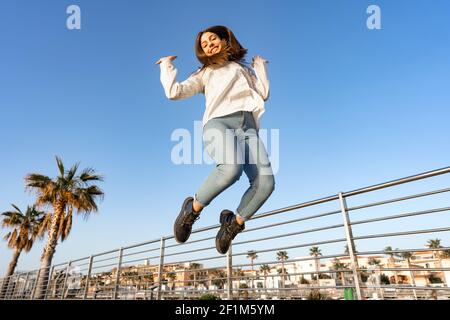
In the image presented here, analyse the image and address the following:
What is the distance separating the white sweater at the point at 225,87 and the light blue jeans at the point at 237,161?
0.23ft

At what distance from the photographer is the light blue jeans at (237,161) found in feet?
4.71

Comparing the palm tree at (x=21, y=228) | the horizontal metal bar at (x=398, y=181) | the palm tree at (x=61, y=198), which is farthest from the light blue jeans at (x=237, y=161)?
the palm tree at (x=21, y=228)

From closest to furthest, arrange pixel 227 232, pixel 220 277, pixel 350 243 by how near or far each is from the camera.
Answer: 1. pixel 227 232
2. pixel 350 243
3. pixel 220 277

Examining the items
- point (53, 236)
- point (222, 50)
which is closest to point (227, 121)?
point (222, 50)

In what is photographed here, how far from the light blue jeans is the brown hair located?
1.56 feet

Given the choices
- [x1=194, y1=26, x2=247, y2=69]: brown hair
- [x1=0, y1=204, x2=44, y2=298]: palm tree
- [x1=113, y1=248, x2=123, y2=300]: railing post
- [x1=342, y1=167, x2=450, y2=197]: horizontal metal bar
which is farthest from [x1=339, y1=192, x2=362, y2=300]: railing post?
[x1=0, y1=204, x2=44, y2=298]: palm tree

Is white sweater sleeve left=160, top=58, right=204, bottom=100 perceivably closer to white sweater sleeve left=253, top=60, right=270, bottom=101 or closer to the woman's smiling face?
the woman's smiling face

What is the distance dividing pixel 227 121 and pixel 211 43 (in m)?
0.58

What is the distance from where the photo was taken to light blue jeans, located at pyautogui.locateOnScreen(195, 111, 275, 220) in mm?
1437

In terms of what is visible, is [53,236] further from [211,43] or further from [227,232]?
[211,43]

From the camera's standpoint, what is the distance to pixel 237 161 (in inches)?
55.7

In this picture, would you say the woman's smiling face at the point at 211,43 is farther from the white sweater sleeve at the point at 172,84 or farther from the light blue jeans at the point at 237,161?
the light blue jeans at the point at 237,161

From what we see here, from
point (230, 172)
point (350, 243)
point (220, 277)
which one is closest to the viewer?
point (230, 172)
